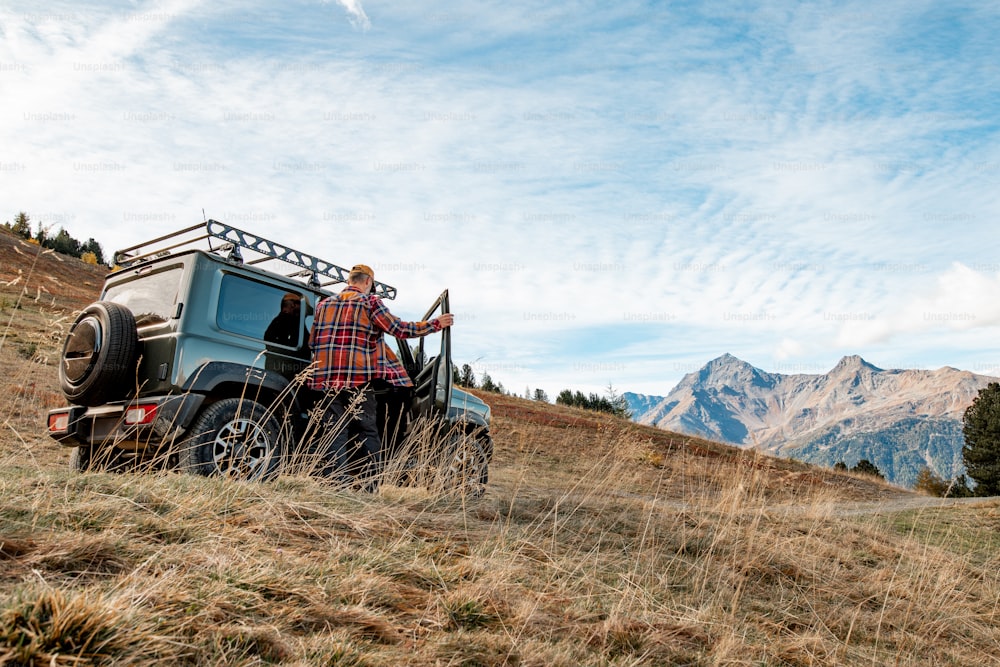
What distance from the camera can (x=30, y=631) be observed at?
1.77 m

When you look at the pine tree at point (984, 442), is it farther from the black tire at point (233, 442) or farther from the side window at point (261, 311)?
the black tire at point (233, 442)

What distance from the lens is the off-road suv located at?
443cm

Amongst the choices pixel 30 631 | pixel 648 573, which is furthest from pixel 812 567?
pixel 30 631

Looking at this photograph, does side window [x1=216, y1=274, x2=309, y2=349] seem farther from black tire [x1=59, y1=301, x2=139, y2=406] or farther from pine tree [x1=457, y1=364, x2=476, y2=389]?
pine tree [x1=457, y1=364, x2=476, y2=389]

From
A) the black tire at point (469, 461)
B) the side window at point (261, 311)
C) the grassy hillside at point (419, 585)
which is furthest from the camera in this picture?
the black tire at point (469, 461)

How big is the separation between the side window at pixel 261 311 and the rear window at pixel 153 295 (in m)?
0.36

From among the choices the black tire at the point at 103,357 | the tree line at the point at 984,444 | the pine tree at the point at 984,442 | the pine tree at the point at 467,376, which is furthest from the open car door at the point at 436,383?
the pine tree at the point at 984,442

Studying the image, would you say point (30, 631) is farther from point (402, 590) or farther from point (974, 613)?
point (974, 613)

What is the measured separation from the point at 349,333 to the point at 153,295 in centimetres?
156

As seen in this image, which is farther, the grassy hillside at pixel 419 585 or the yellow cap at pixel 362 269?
the yellow cap at pixel 362 269

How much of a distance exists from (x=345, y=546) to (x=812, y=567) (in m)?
3.71

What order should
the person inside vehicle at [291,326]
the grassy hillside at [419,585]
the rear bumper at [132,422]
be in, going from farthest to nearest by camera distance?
the person inside vehicle at [291,326], the rear bumper at [132,422], the grassy hillside at [419,585]

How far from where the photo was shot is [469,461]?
6145 millimetres

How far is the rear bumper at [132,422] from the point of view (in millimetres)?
4301
